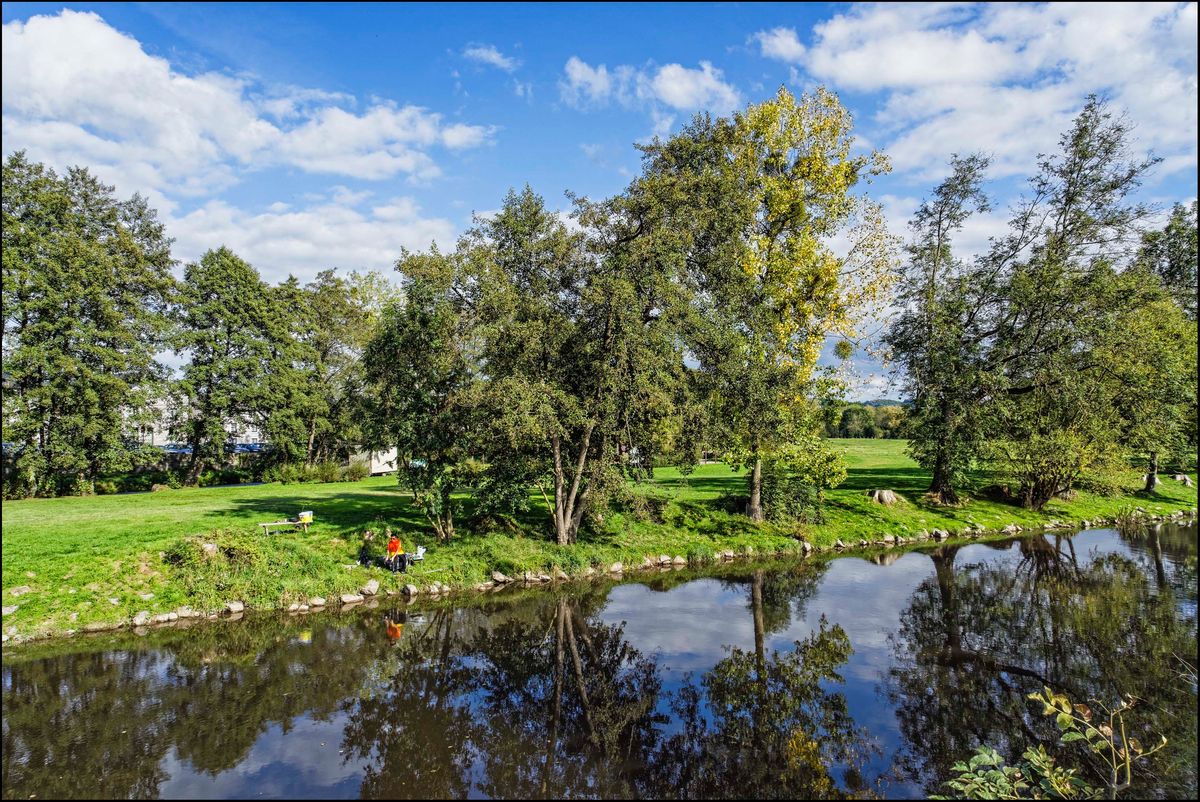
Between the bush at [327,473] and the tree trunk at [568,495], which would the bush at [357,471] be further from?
the tree trunk at [568,495]

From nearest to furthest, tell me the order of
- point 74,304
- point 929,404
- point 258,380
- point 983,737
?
1. point 983,737
2. point 929,404
3. point 74,304
4. point 258,380

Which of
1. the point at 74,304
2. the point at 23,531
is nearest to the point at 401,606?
the point at 23,531

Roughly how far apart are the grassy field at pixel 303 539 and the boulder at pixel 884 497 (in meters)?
0.52

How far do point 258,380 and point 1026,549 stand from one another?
56.7m

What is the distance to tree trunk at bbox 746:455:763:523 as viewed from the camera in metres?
34.4

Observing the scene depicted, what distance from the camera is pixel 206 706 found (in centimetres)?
1450

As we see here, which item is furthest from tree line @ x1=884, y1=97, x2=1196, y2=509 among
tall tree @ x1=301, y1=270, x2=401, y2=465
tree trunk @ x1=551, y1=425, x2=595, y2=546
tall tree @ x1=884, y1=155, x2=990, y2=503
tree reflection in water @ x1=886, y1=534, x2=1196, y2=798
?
tall tree @ x1=301, y1=270, x2=401, y2=465

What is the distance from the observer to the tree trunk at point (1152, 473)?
140 ft

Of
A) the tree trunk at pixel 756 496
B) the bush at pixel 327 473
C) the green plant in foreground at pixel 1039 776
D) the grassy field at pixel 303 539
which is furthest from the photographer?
the bush at pixel 327 473

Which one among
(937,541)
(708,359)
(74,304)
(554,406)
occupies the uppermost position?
(74,304)

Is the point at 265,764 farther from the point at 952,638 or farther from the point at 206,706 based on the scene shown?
the point at 952,638

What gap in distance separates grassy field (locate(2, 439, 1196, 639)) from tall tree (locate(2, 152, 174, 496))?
602cm

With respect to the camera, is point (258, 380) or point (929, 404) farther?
point (258, 380)

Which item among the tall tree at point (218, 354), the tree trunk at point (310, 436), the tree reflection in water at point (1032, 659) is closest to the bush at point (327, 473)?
the tree trunk at point (310, 436)
